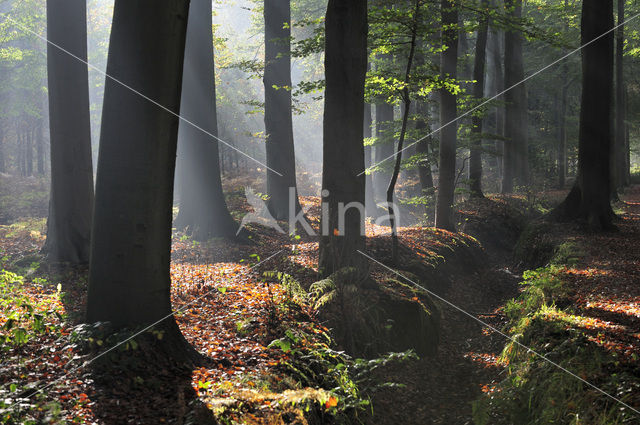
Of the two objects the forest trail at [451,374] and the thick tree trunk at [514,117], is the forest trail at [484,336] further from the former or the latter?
the thick tree trunk at [514,117]

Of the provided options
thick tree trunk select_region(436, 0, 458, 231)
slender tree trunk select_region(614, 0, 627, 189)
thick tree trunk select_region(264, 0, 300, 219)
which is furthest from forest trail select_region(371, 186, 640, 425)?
slender tree trunk select_region(614, 0, 627, 189)

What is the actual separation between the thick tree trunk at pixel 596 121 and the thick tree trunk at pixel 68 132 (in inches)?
457

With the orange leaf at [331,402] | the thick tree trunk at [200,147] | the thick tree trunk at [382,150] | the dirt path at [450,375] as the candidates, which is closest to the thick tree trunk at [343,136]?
the dirt path at [450,375]

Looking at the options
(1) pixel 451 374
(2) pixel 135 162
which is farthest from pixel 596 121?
(2) pixel 135 162

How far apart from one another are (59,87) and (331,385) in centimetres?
766

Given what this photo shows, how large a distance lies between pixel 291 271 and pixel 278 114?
715cm

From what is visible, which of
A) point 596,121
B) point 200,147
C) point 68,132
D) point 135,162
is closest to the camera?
point 135,162

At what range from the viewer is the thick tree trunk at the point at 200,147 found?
1209 cm

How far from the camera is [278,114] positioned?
14461mm

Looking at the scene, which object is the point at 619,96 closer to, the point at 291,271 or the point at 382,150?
the point at 382,150

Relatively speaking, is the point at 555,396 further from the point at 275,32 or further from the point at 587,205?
the point at 275,32

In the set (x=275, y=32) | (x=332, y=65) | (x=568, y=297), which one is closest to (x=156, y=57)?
(x=332, y=65)

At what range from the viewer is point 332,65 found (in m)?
7.74

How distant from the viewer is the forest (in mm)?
4605
